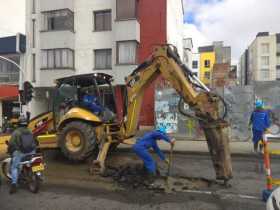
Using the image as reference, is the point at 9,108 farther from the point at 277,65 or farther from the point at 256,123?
the point at 277,65

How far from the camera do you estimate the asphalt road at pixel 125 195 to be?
6359 mm

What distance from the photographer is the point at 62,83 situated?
11.0 m

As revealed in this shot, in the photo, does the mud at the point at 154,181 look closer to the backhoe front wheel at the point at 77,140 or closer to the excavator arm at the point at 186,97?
the excavator arm at the point at 186,97

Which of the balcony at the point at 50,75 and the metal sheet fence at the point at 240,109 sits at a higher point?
the balcony at the point at 50,75

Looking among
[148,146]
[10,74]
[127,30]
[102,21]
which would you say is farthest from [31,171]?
[10,74]

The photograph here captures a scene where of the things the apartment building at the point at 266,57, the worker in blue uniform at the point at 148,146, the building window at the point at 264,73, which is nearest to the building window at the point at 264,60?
the apartment building at the point at 266,57

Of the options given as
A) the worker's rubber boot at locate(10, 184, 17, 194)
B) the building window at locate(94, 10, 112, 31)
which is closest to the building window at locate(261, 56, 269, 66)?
the building window at locate(94, 10, 112, 31)

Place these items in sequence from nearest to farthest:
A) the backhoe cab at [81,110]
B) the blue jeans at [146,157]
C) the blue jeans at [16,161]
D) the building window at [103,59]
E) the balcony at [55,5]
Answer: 1. the blue jeans at [16,161]
2. the blue jeans at [146,157]
3. the backhoe cab at [81,110]
4. the building window at [103,59]
5. the balcony at [55,5]

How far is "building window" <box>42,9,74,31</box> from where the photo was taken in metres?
26.0

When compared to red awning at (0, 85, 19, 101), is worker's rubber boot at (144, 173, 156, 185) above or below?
below

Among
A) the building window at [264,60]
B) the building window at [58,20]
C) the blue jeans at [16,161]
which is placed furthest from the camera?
the building window at [264,60]

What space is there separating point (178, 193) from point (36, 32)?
2299cm

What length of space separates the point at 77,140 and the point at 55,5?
1885 cm

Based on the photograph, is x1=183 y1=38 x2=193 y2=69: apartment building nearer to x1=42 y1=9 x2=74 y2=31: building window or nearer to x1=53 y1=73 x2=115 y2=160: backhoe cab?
x1=42 y1=9 x2=74 y2=31: building window
